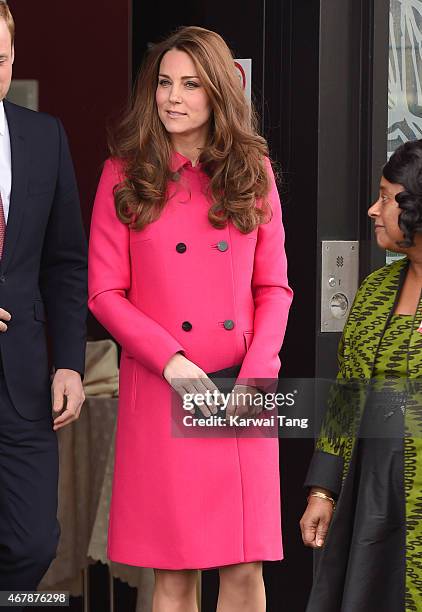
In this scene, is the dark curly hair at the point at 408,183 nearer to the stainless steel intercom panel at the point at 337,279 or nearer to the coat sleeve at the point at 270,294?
the coat sleeve at the point at 270,294

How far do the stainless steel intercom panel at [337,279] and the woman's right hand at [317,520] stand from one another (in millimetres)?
878

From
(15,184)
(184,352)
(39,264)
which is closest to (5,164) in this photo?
(15,184)

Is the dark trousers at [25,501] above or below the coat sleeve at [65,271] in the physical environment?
below

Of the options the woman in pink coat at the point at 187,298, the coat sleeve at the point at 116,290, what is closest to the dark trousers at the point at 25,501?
the woman in pink coat at the point at 187,298

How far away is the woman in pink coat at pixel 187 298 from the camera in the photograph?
129 inches

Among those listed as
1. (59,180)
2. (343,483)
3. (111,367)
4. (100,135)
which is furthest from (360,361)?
(100,135)

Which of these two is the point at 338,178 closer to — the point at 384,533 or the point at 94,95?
the point at 384,533

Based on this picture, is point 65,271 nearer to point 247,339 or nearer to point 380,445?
point 247,339

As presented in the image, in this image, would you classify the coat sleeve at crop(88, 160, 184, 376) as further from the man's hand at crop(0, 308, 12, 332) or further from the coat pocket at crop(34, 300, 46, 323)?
the man's hand at crop(0, 308, 12, 332)

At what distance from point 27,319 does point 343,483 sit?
846 mm

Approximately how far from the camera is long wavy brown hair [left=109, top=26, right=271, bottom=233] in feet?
10.7

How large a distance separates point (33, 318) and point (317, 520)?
82 cm

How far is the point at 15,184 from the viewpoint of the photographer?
320 centimetres

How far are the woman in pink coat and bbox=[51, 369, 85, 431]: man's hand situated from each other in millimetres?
121
